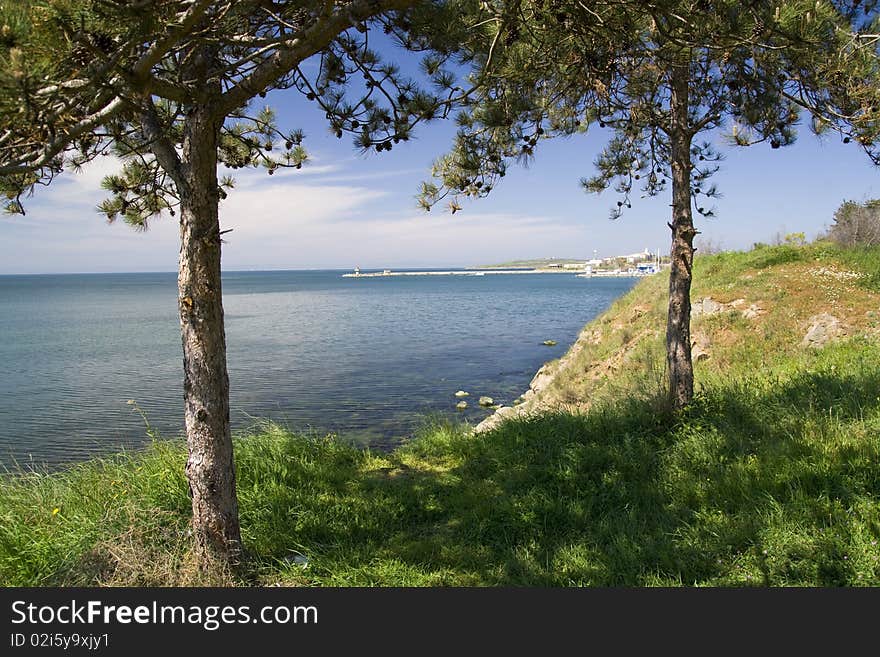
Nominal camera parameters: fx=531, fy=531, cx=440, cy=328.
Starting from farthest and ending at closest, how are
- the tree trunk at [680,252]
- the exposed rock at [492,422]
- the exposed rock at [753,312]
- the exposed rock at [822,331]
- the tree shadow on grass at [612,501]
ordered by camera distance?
the exposed rock at [753,312] → the exposed rock at [822,331] → the exposed rock at [492,422] → the tree trunk at [680,252] → the tree shadow on grass at [612,501]

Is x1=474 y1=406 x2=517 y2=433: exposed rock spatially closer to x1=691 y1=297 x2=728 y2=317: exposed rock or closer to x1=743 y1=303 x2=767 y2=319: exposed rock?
x1=691 y1=297 x2=728 y2=317: exposed rock

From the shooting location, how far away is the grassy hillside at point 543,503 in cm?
364

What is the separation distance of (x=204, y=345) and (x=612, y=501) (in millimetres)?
3557

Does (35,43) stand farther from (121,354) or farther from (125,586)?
(121,354)

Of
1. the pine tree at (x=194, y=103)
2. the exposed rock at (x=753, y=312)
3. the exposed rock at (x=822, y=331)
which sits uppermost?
the pine tree at (x=194, y=103)

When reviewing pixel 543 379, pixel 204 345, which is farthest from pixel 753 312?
pixel 204 345

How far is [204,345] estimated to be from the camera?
147 inches

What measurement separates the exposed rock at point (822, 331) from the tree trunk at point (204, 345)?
29.6 ft

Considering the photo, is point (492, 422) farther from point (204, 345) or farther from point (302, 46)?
point (302, 46)

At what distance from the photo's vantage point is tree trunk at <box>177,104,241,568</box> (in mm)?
3703

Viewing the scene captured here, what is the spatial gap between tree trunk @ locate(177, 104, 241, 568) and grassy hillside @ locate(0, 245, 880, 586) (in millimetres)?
342

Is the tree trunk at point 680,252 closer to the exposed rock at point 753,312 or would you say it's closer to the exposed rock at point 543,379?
the exposed rock at point 753,312

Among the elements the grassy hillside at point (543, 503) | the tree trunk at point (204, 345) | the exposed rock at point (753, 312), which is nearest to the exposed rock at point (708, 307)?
the exposed rock at point (753, 312)

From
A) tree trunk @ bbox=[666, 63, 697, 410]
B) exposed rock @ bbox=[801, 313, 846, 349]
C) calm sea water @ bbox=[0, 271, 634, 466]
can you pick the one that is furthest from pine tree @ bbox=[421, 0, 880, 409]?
calm sea water @ bbox=[0, 271, 634, 466]
